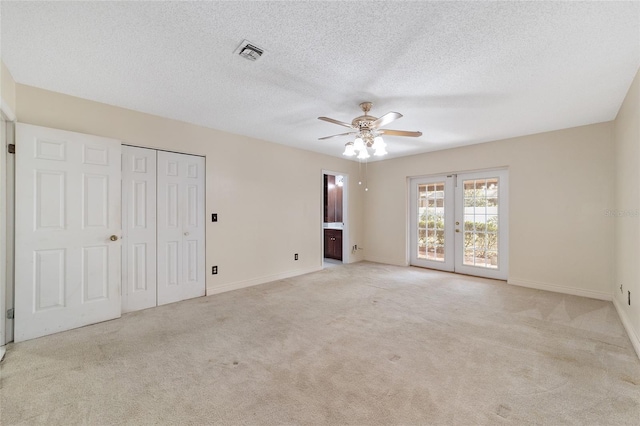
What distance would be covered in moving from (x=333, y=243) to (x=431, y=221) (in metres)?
2.35

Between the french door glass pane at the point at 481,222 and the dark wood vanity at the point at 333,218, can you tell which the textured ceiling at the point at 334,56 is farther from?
the dark wood vanity at the point at 333,218

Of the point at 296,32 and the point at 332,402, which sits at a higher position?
the point at 296,32

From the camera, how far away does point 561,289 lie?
3.92 metres

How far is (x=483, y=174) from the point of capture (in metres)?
4.79

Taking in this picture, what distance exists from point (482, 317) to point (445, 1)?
3.03m

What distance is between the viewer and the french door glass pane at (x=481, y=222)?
4672mm

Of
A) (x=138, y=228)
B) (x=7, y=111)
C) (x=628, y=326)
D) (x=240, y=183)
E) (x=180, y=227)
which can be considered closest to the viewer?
(x=7, y=111)

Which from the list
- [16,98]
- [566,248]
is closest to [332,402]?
[16,98]

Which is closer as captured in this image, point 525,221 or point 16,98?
point 16,98

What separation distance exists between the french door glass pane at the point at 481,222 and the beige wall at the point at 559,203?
29 cm

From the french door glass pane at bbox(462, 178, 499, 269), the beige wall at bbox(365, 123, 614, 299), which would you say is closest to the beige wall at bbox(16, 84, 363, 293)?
the french door glass pane at bbox(462, 178, 499, 269)

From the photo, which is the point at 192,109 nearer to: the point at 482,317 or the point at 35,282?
the point at 35,282

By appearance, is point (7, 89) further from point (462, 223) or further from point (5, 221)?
point (462, 223)

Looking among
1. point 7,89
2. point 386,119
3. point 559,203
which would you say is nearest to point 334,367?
point 386,119
